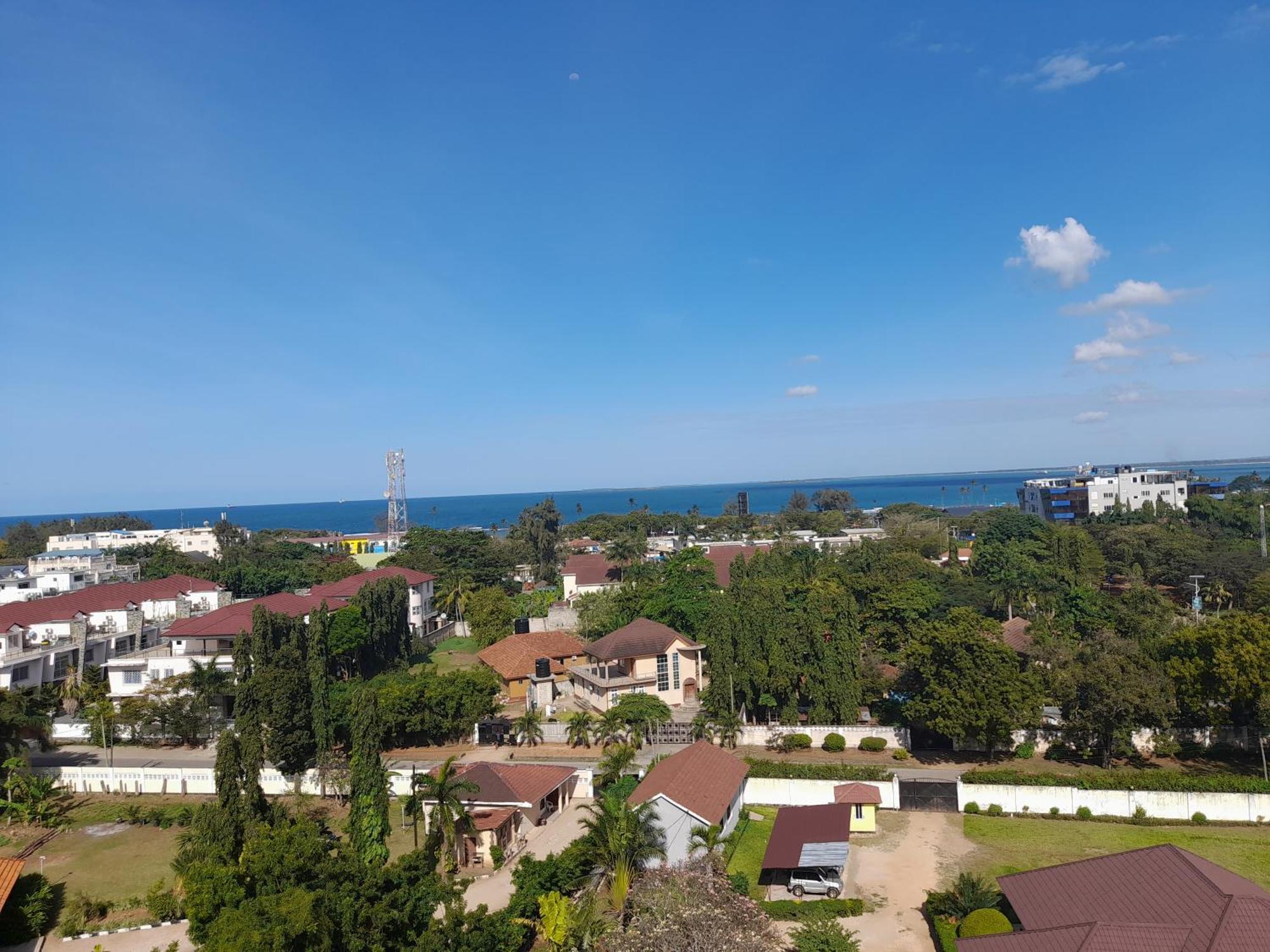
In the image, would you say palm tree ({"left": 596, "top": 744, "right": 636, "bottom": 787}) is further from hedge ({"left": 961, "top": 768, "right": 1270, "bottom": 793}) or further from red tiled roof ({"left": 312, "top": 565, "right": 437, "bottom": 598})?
red tiled roof ({"left": 312, "top": 565, "right": 437, "bottom": 598})

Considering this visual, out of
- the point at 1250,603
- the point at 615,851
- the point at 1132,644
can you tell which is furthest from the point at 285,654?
the point at 1250,603

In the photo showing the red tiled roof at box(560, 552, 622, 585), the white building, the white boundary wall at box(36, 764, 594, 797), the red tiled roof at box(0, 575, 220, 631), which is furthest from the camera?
the white building

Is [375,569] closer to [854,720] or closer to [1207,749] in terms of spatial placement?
[854,720]

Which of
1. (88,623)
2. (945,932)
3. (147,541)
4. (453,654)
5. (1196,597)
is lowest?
(453,654)

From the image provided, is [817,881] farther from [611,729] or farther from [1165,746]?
[1165,746]

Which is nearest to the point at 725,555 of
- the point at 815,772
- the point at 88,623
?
the point at 815,772

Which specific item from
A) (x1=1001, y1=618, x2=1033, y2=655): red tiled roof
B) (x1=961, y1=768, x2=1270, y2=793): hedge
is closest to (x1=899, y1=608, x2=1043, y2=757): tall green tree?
(x1=961, y1=768, x2=1270, y2=793): hedge

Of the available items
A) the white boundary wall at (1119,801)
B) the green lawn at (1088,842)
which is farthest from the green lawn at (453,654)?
the green lawn at (1088,842)
